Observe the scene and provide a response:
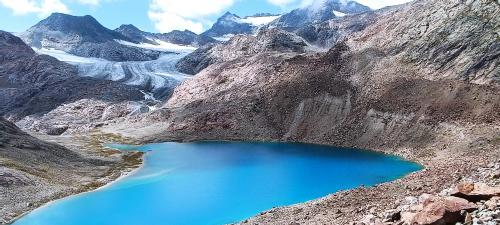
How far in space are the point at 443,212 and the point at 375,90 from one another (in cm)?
8311

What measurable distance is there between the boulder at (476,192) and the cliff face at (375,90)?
56723 millimetres

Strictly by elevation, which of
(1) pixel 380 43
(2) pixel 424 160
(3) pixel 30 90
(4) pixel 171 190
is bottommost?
(4) pixel 171 190

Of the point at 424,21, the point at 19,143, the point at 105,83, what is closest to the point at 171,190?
the point at 19,143

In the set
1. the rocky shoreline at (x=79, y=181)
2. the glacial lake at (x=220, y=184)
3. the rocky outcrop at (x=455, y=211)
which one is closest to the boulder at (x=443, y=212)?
the rocky outcrop at (x=455, y=211)

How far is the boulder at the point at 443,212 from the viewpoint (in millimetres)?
22047

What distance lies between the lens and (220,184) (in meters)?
69.0

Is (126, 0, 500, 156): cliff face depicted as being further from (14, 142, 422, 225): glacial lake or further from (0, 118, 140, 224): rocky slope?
(0, 118, 140, 224): rocky slope

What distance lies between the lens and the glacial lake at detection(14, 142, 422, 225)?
181 feet

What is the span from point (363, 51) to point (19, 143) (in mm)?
75023

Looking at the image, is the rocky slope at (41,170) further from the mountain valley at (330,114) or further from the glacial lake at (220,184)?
the glacial lake at (220,184)

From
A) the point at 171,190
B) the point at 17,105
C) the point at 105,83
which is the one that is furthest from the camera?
the point at 105,83

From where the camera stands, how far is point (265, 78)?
5012 inches

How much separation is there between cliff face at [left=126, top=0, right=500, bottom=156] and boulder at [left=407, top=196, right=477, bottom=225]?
193ft

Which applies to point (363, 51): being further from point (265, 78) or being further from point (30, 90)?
point (30, 90)
